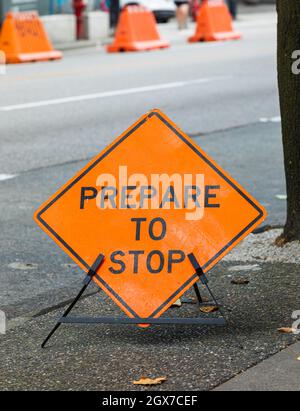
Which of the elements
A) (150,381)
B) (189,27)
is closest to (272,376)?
(150,381)

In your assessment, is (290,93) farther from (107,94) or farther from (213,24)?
(213,24)

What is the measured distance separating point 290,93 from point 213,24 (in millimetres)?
20367

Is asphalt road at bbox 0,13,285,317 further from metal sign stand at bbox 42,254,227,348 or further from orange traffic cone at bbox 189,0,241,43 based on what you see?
orange traffic cone at bbox 189,0,241,43

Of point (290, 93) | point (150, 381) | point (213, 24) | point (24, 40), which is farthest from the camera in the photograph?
point (213, 24)

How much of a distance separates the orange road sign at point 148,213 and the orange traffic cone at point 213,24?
21360 mm

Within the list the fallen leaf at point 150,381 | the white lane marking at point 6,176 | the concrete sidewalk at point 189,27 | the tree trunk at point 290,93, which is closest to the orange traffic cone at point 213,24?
the concrete sidewalk at point 189,27

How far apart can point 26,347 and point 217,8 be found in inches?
886

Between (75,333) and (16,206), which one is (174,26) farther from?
(75,333)

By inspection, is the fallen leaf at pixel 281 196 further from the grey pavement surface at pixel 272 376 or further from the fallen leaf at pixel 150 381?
the fallen leaf at pixel 150 381

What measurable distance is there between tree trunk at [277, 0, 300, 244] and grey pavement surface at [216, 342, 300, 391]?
178cm

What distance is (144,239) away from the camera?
553 cm

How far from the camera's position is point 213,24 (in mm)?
26859

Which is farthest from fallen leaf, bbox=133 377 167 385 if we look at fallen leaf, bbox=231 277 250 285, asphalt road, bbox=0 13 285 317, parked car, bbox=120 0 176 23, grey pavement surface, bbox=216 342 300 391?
parked car, bbox=120 0 176 23

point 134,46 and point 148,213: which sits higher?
point 148,213
